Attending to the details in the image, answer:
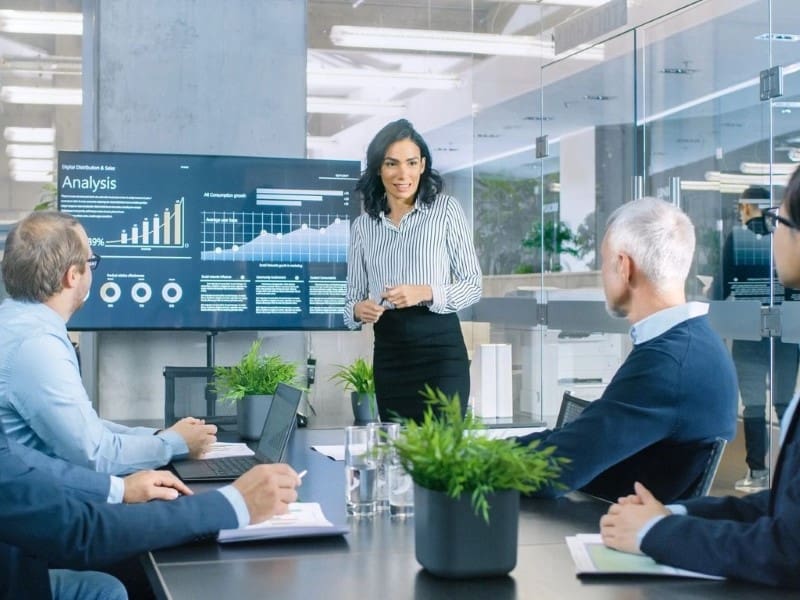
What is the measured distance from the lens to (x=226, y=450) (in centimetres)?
287

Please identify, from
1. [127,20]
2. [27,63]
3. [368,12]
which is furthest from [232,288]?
[368,12]

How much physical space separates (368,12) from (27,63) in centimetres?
215

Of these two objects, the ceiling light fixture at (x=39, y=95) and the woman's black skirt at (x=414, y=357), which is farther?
the ceiling light fixture at (x=39, y=95)

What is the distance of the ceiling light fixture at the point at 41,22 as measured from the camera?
5359mm

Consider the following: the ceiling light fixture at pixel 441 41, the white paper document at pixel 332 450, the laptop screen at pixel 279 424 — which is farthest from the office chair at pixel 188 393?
the ceiling light fixture at pixel 441 41

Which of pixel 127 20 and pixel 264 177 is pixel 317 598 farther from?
pixel 127 20

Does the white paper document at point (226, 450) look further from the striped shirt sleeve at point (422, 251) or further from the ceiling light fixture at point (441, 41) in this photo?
the ceiling light fixture at point (441, 41)

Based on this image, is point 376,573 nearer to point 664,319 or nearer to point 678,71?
point 664,319

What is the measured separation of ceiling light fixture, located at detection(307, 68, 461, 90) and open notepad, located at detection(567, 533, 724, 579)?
16.8 ft

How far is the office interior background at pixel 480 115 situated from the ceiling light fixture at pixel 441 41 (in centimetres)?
1

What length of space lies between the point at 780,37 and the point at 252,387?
8.48 feet

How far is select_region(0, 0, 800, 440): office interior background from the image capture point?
4738 millimetres

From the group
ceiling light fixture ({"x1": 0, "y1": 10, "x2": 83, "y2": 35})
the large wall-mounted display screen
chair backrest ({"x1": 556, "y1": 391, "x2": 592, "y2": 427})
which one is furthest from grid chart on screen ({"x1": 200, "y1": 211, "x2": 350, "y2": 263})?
chair backrest ({"x1": 556, "y1": 391, "x2": 592, "y2": 427})

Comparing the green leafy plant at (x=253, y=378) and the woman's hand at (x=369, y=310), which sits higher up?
the woman's hand at (x=369, y=310)
